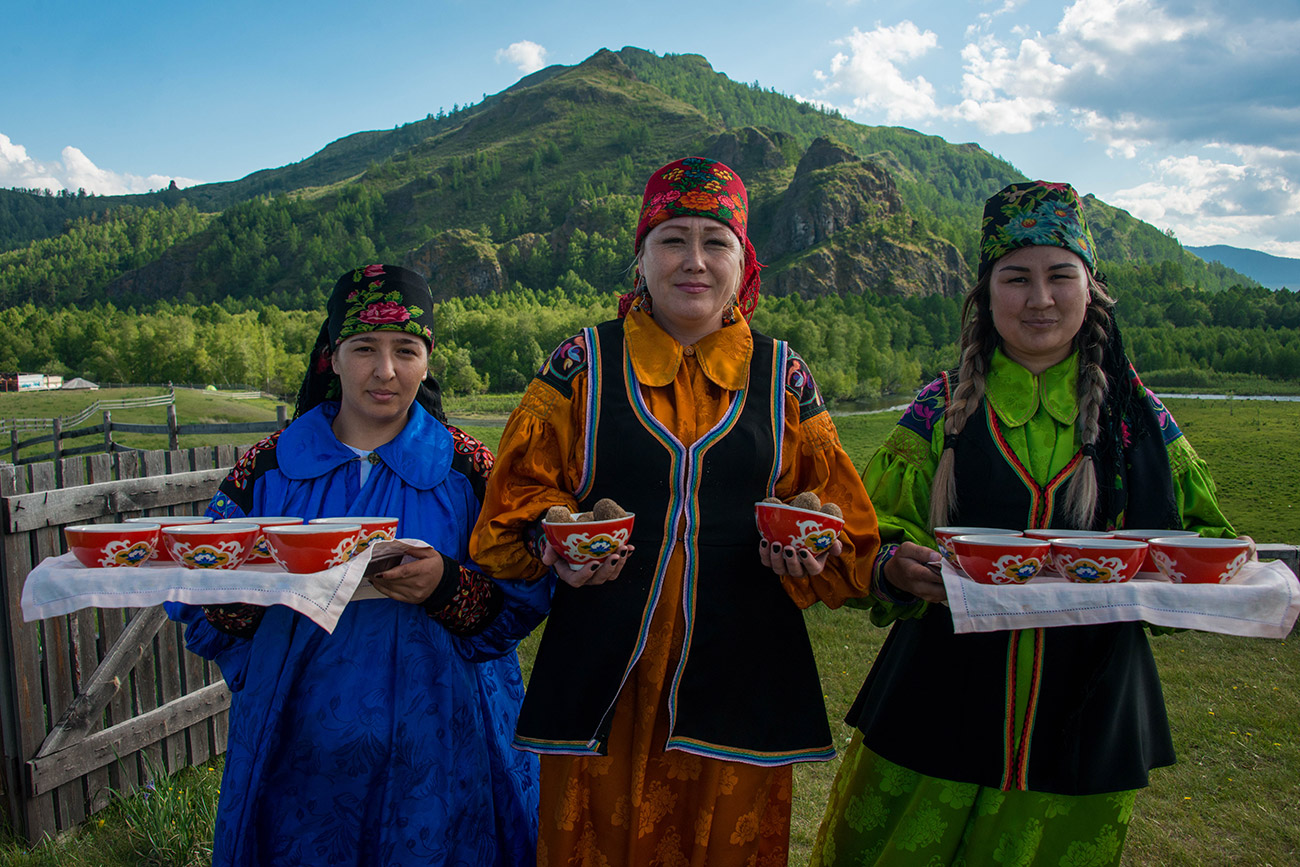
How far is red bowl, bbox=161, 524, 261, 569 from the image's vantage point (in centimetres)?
186

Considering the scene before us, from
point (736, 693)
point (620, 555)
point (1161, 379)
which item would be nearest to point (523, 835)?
point (736, 693)

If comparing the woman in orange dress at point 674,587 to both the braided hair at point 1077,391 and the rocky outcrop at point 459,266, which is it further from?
the rocky outcrop at point 459,266

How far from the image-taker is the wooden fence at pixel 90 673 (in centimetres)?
362

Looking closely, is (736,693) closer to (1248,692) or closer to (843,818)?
(843,818)

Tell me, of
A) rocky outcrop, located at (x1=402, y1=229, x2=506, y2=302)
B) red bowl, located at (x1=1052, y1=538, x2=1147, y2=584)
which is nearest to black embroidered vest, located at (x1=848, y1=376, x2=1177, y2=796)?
red bowl, located at (x1=1052, y1=538, x2=1147, y2=584)

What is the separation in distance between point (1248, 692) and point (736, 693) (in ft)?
16.8

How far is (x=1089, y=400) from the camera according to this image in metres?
2.30

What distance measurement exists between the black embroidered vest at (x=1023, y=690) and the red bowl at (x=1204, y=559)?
1.41ft

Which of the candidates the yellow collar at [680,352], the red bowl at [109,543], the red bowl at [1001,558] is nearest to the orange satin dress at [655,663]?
the yellow collar at [680,352]

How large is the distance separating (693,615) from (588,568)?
0.39 metres

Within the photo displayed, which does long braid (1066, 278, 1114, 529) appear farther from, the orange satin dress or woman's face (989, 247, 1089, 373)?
the orange satin dress

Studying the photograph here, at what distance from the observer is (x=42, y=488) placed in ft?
13.0

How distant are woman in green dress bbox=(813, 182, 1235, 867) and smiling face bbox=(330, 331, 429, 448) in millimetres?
1565

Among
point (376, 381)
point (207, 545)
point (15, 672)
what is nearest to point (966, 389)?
point (376, 381)
